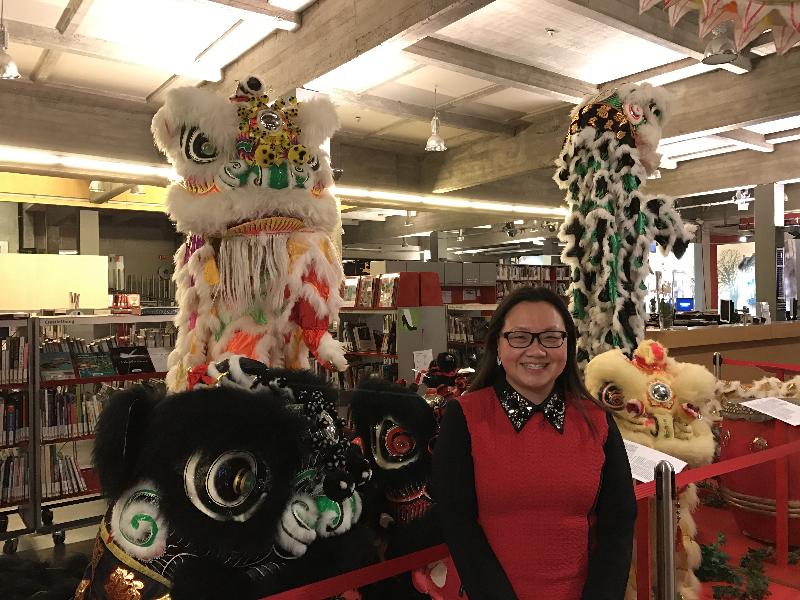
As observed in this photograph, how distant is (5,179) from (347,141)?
458cm

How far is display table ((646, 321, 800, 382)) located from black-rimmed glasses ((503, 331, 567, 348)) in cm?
326

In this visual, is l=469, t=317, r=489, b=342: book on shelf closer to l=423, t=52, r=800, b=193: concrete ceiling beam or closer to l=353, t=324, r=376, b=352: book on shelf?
l=353, t=324, r=376, b=352: book on shelf

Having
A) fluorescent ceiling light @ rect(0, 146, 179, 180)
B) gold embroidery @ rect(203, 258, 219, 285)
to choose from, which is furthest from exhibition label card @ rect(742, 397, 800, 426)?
fluorescent ceiling light @ rect(0, 146, 179, 180)

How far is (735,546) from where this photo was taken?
10.9ft

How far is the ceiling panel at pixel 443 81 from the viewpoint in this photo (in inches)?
245

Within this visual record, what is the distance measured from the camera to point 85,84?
6383 millimetres

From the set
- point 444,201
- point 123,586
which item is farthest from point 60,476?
point 444,201

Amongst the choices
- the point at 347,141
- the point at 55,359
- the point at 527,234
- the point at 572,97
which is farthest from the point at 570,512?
the point at 527,234

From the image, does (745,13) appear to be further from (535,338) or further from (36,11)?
(36,11)

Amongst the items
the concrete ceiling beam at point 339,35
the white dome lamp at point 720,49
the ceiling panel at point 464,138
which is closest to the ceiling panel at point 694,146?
the ceiling panel at point 464,138

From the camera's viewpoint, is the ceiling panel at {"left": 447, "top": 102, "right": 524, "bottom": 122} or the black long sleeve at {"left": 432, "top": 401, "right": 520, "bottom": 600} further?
the ceiling panel at {"left": 447, "top": 102, "right": 524, "bottom": 122}

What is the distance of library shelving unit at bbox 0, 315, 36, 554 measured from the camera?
154 inches

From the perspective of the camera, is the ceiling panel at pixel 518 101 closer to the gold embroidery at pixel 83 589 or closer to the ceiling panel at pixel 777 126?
the ceiling panel at pixel 777 126

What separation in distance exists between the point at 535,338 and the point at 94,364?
3.66 meters
